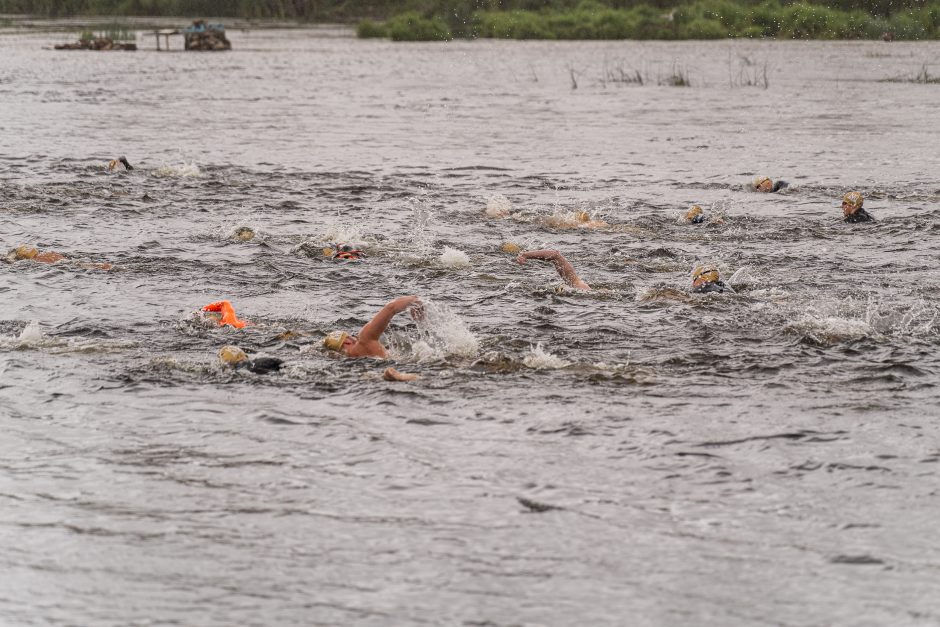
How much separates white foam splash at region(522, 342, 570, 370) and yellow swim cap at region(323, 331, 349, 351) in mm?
1465

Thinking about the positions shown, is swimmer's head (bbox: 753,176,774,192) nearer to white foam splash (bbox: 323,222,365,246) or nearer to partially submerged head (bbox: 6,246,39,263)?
white foam splash (bbox: 323,222,365,246)

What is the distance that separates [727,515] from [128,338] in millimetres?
5750

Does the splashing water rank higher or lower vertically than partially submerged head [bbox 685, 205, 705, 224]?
lower

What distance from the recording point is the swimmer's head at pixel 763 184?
60.6 ft

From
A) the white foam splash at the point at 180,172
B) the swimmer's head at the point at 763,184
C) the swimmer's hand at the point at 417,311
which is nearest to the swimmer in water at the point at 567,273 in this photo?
the swimmer's hand at the point at 417,311

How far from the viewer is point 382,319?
934cm

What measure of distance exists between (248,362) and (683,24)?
61.0 metres

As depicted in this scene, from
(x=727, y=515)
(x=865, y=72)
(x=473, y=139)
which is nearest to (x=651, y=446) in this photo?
(x=727, y=515)

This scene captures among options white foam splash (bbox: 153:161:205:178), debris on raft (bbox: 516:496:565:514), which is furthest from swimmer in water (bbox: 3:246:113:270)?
debris on raft (bbox: 516:496:565:514)

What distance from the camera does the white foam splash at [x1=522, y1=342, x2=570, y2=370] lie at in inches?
368

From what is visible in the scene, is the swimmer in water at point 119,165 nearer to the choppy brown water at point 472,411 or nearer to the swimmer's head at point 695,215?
the choppy brown water at point 472,411

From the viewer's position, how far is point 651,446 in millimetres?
7727

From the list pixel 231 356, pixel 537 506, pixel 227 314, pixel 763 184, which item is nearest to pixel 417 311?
pixel 231 356

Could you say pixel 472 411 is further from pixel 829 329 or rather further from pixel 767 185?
pixel 767 185
